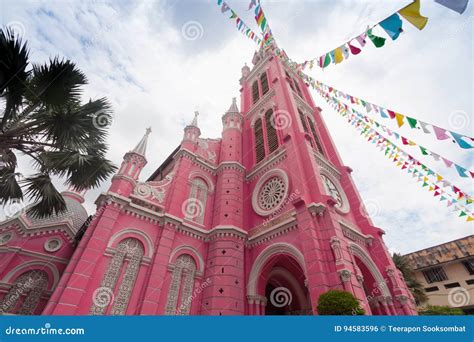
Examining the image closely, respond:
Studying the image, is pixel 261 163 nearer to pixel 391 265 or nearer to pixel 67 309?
pixel 391 265

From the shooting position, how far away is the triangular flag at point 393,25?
5.24 meters

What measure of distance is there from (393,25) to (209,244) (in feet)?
40.9

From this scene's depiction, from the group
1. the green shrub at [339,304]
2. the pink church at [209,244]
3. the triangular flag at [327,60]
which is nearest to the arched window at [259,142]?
the pink church at [209,244]

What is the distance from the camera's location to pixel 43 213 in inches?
301

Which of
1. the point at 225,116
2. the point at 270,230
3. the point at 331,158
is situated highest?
the point at 225,116

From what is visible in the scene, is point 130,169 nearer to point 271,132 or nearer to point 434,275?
point 271,132

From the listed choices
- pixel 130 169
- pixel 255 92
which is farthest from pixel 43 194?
pixel 255 92

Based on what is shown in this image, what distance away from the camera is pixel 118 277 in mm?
9898

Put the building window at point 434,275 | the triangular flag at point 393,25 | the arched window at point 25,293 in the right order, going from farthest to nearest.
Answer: the building window at point 434,275 → the arched window at point 25,293 → the triangular flag at point 393,25

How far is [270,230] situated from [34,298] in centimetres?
1176

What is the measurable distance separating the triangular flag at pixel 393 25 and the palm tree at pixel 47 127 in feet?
28.3

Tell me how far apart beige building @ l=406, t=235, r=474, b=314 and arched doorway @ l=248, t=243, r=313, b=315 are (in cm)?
2223

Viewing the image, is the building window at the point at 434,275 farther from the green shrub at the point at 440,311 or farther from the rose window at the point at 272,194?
the rose window at the point at 272,194

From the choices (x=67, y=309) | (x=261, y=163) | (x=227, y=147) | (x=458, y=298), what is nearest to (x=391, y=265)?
(x=261, y=163)
